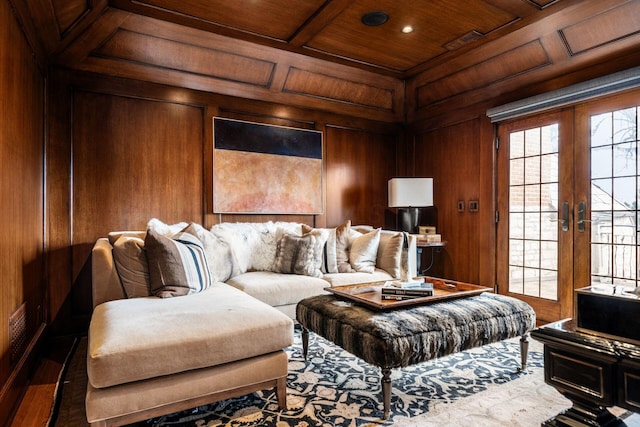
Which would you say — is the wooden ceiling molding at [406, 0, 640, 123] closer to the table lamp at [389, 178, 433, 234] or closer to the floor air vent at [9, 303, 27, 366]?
the table lamp at [389, 178, 433, 234]

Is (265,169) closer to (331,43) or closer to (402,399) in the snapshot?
(331,43)

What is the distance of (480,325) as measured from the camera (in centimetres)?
211

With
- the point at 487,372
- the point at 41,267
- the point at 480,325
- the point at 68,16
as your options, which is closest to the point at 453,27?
the point at 480,325

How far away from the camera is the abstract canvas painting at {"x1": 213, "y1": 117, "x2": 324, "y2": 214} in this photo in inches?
148

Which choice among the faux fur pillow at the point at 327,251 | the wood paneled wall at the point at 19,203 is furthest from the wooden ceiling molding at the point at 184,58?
the faux fur pillow at the point at 327,251

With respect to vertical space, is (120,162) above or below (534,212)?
above

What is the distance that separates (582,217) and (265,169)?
9.83 feet

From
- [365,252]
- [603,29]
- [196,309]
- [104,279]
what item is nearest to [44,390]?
[104,279]

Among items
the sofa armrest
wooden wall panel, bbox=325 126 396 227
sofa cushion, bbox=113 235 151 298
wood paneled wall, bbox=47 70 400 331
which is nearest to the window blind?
wooden wall panel, bbox=325 126 396 227

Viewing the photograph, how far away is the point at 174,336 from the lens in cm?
164

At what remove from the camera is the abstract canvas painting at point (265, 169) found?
12.4ft

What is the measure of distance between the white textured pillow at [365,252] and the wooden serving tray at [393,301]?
924 millimetres

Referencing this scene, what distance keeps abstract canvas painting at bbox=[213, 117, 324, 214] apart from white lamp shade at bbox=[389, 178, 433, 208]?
2.97 feet

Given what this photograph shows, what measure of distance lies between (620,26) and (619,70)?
347 millimetres
